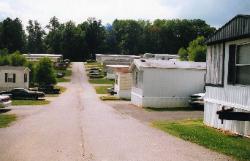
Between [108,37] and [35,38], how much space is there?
111 feet

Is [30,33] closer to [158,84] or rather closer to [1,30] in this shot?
[1,30]

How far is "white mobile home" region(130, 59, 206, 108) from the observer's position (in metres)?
29.5

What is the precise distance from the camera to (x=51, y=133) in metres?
14.7

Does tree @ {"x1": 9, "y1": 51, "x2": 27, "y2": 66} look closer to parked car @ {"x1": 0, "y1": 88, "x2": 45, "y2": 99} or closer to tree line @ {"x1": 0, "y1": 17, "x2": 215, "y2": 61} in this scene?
parked car @ {"x1": 0, "y1": 88, "x2": 45, "y2": 99}

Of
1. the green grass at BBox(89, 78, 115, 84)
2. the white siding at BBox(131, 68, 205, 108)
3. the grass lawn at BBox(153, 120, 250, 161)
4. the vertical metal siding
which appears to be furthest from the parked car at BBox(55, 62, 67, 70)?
the vertical metal siding

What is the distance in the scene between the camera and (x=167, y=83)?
97.8ft

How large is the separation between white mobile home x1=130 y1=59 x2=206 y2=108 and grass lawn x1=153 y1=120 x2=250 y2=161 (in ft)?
44.8

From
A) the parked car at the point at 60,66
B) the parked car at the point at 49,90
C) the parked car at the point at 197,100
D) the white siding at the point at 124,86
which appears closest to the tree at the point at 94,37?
the parked car at the point at 60,66

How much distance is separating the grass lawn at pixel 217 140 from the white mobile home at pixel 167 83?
13668 millimetres

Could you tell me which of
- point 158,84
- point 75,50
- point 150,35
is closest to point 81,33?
point 75,50

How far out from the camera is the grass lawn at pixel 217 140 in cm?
1005

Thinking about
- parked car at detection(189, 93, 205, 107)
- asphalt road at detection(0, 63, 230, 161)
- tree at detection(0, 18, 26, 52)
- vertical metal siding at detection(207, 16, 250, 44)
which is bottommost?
parked car at detection(189, 93, 205, 107)

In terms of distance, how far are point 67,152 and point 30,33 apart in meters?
155

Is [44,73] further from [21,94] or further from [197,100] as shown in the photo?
[197,100]
